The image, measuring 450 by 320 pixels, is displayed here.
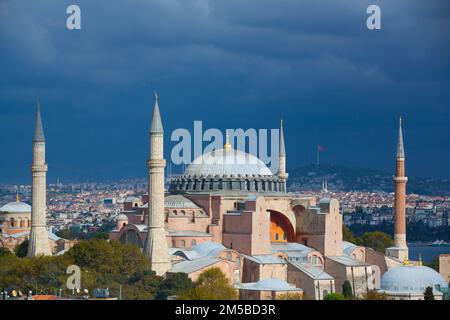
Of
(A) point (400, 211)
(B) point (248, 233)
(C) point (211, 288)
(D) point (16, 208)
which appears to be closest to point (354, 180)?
(D) point (16, 208)

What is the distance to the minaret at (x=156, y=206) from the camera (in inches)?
1620

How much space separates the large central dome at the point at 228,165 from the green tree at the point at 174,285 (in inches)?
297

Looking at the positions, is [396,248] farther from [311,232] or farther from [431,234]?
[431,234]

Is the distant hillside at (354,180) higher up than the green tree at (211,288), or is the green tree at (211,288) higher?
the distant hillside at (354,180)

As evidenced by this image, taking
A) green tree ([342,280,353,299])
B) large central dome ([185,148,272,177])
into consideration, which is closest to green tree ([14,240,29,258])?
large central dome ([185,148,272,177])

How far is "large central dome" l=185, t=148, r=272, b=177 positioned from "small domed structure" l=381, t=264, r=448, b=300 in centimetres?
868

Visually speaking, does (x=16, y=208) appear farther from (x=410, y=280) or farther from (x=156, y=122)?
(x=410, y=280)

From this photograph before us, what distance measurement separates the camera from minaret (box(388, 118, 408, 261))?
47763 millimetres

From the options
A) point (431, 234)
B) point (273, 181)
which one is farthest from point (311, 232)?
point (431, 234)

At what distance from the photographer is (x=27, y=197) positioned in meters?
125

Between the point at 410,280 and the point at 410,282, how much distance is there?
0.08 meters

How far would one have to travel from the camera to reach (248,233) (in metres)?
43.0

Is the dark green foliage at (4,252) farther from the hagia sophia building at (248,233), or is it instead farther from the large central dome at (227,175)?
the large central dome at (227,175)

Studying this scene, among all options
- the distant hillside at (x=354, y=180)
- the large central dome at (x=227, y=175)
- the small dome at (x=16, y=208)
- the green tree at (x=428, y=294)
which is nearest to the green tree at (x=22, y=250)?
the large central dome at (x=227, y=175)
